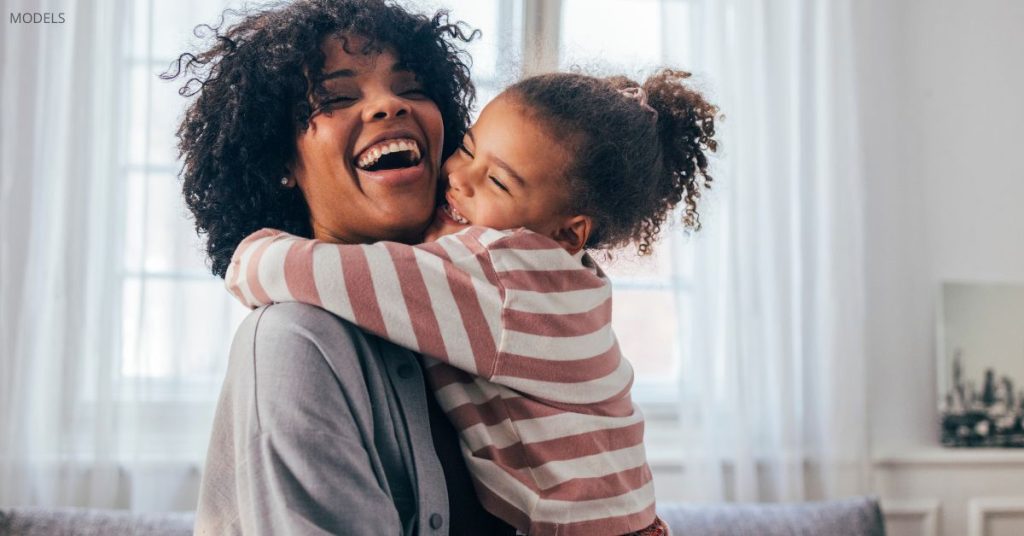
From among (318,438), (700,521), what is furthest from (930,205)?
(318,438)

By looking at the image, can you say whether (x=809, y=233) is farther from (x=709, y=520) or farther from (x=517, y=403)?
(x=517, y=403)

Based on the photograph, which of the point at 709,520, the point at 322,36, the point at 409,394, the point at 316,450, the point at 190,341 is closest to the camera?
the point at 316,450

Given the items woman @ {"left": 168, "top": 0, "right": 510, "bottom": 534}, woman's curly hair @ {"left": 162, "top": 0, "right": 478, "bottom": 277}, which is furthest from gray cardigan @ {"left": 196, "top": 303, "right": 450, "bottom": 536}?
woman's curly hair @ {"left": 162, "top": 0, "right": 478, "bottom": 277}

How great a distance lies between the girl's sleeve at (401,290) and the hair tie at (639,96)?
0.34m

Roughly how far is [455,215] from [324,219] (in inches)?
6.3

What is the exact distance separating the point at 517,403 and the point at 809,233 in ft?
6.76

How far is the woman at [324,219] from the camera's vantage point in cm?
83

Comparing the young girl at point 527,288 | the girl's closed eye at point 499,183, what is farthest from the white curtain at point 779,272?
the girl's closed eye at point 499,183

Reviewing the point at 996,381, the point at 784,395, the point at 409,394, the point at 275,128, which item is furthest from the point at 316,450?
the point at 996,381

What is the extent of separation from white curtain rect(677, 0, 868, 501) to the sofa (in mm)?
312

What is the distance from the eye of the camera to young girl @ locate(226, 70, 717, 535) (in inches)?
36.8

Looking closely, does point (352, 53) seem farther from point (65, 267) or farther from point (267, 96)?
point (65, 267)

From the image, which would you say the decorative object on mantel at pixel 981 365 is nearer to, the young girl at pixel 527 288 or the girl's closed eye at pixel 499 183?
the young girl at pixel 527 288

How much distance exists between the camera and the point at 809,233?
9.33 ft
